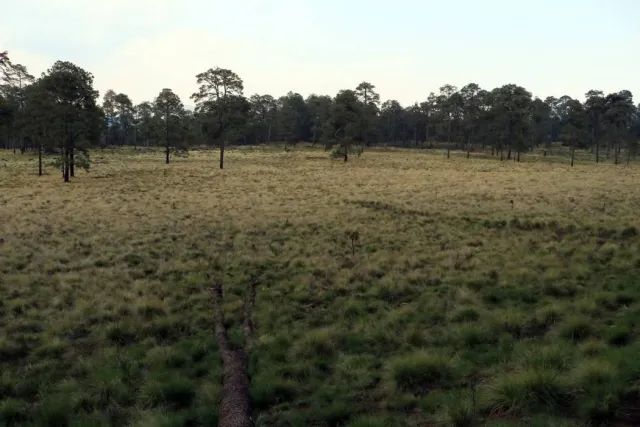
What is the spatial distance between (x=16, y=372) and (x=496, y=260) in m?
12.0

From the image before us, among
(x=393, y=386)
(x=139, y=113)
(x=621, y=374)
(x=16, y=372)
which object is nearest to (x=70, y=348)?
(x=16, y=372)

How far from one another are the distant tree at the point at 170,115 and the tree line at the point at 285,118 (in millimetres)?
136

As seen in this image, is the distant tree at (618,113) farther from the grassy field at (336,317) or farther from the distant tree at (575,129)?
the grassy field at (336,317)

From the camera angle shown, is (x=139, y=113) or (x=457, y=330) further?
(x=139, y=113)

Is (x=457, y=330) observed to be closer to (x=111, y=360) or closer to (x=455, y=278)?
(x=455, y=278)

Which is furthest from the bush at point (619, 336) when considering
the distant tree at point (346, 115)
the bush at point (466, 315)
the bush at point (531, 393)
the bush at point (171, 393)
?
the distant tree at point (346, 115)

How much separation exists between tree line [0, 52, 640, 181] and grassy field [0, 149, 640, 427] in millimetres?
6379

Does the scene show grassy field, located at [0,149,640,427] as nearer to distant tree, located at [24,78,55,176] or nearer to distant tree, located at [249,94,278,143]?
distant tree, located at [24,78,55,176]

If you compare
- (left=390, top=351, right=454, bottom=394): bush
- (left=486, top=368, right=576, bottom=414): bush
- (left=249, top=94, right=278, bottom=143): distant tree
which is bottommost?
(left=390, top=351, right=454, bottom=394): bush

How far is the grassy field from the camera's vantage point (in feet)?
18.3

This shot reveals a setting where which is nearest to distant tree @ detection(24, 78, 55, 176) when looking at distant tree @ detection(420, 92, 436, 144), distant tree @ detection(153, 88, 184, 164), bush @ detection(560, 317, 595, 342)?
distant tree @ detection(153, 88, 184, 164)

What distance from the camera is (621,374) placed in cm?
530

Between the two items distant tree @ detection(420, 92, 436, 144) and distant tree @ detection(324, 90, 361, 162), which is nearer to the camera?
distant tree @ detection(324, 90, 361, 162)

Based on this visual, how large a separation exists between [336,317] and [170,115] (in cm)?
5643
